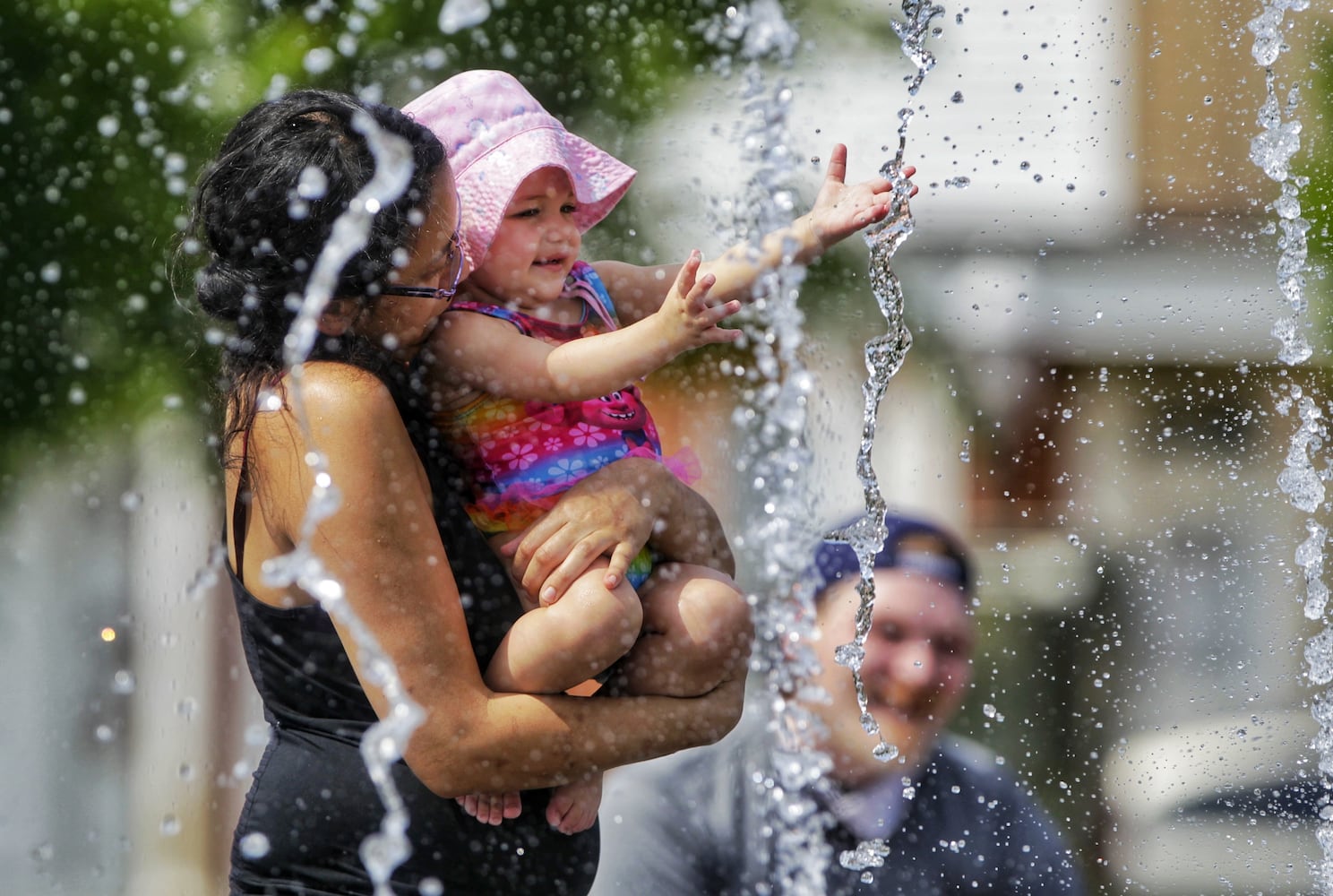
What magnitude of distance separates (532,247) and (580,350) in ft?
0.55

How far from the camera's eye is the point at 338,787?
1.40 meters

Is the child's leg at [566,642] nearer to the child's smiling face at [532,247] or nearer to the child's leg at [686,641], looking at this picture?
the child's leg at [686,641]

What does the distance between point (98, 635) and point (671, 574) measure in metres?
4.10

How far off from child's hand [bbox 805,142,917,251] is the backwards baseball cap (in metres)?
0.75

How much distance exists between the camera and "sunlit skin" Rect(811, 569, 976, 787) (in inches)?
83.5

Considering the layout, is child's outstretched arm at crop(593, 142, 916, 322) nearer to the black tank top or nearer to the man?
the black tank top

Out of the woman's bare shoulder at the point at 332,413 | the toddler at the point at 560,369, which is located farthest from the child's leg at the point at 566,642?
the woman's bare shoulder at the point at 332,413

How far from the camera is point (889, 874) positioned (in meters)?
2.08

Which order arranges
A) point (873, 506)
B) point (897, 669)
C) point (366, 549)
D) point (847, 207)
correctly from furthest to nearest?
1. point (897, 669)
2. point (873, 506)
3. point (847, 207)
4. point (366, 549)

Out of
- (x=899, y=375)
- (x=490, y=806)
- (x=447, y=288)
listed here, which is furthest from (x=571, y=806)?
(x=899, y=375)

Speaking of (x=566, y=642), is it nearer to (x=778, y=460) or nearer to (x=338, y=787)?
(x=338, y=787)

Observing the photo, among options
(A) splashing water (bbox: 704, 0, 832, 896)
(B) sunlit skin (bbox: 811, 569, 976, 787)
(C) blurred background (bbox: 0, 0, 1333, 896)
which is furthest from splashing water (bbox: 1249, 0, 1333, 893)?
(A) splashing water (bbox: 704, 0, 832, 896)

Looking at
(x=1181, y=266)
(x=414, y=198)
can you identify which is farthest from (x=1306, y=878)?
(x=1181, y=266)

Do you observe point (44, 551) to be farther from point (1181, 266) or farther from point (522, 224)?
point (1181, 266)
